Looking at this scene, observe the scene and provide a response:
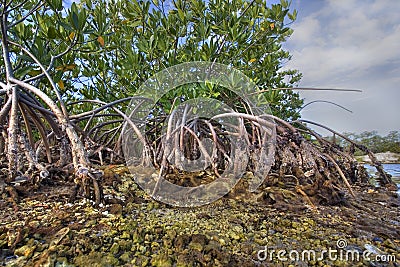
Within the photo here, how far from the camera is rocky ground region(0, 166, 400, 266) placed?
2.17 feet

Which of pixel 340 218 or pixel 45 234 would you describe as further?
pixel 340 218

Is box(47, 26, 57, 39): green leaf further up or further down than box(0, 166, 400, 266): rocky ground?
further up

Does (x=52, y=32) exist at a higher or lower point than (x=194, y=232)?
higher

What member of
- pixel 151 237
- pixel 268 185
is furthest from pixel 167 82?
pixel 151 237

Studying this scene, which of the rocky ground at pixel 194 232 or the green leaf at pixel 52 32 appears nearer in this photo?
the rocky ground at pixel 194 232

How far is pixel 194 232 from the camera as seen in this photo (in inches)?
33.3

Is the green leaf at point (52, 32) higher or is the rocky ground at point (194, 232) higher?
the green leaf at point (52, 32)

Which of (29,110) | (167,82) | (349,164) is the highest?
(167,82)

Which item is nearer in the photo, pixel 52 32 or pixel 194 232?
pixel 194 232

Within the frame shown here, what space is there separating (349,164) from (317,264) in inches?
53.4

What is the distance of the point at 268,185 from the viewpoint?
144cm

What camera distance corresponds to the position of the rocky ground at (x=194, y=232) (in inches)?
26.1

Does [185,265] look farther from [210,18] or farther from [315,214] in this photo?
[210,18]

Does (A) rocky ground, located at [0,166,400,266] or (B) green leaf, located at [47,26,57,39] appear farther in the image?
(B) green leaf, located at [47,26,57,39]
